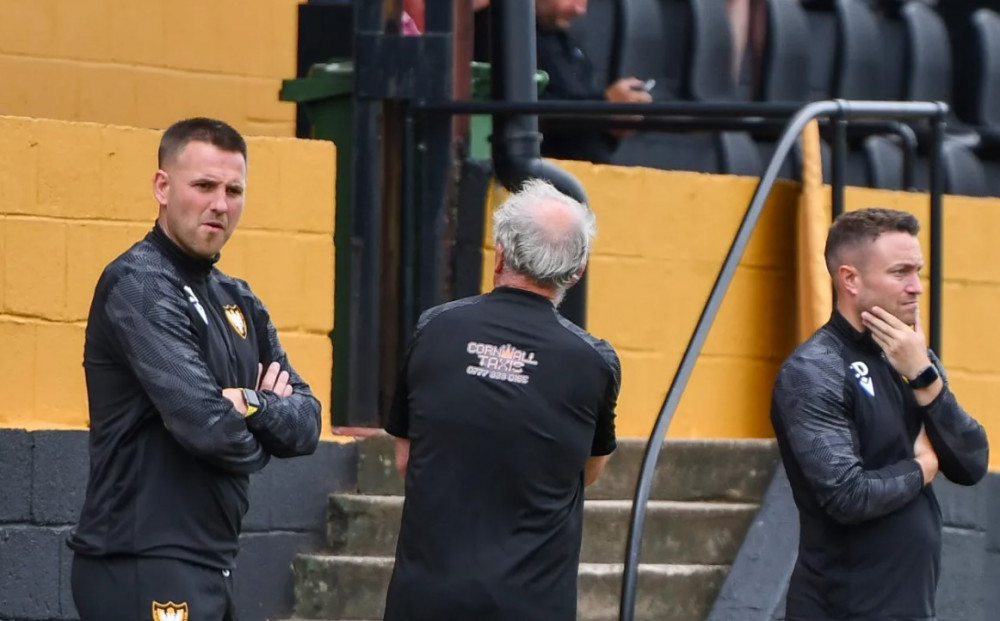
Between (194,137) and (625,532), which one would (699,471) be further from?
(194,137)

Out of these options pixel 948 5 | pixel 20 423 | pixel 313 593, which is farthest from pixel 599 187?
pixel 948 5

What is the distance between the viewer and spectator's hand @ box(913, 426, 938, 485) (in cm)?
523

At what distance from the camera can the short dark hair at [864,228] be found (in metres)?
5.37

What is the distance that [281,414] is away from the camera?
5078 mm

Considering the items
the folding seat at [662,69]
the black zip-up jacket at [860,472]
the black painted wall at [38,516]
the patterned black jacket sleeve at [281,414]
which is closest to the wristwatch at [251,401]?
the patterned black jacket sleeve at [281,414]

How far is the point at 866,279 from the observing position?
5359 mm

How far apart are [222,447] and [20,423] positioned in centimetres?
201

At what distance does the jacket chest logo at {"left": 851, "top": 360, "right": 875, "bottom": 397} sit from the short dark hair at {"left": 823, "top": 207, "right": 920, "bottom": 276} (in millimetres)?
261

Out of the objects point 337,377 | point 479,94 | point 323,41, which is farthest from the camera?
point 323,41

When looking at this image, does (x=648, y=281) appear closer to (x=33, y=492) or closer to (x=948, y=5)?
(x=33, y=492)

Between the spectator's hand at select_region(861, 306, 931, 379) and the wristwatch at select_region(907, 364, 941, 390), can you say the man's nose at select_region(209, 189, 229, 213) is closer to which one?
the spectator's hand at select_region(861, 306, 931, 379)

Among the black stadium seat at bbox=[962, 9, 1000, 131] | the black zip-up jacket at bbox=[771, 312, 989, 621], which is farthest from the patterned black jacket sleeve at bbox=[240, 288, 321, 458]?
the black stadium seat at bbox=[962, 9, 1000, 131]

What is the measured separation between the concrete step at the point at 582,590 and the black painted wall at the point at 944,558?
4.4 inches

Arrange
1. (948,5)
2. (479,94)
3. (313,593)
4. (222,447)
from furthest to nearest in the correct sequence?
(948,5), (479,94), (313,593), (222,447)
